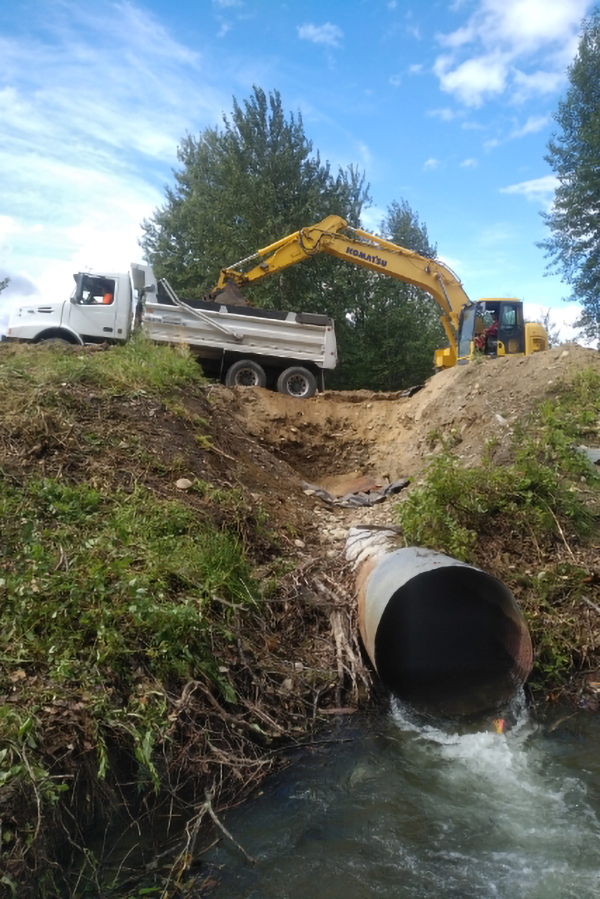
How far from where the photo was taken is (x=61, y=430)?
22.0 ft

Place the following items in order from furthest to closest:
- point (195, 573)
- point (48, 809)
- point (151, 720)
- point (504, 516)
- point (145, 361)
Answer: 1. point (145, 361)
2. point (504, 516)
3. point (195, 573)
4. point (151, 720)
5. point (48, 809)

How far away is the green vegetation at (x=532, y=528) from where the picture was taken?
5922mm

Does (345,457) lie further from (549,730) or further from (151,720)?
(151,720)

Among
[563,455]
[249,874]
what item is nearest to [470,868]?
[249,874]

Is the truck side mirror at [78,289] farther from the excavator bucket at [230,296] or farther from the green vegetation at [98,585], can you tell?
the green vegetation at [98,585]

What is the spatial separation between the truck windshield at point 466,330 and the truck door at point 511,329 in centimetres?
82

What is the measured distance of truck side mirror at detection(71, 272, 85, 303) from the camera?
515 inches

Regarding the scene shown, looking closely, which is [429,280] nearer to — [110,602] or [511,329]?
[511,329]

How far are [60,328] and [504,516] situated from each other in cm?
911

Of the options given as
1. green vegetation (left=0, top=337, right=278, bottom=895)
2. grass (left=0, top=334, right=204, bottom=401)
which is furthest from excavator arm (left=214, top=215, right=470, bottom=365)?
green vegetation (left=0, top=337, right=278, bottom=895)

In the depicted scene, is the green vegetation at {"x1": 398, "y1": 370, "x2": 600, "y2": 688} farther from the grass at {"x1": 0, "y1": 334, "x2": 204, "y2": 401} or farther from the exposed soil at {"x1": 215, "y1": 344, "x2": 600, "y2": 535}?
the grass at {"x1": 0, "y1": 334, "x2": 204, "y2": 401}

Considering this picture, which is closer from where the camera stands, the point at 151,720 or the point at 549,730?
the point at 151,720

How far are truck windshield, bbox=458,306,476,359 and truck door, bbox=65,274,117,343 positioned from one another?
23.5 ft

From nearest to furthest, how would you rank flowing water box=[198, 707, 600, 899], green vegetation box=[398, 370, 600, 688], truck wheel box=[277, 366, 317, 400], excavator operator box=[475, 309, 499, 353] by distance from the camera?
1. flowing water box=[198, 707, 600, 899]
2. green vegetation box=[398, 370, 600, 688]
3. truck wheel box=[277, 366, 317, 400]
4. excavator operator box=[475, 309, 499, 353]
